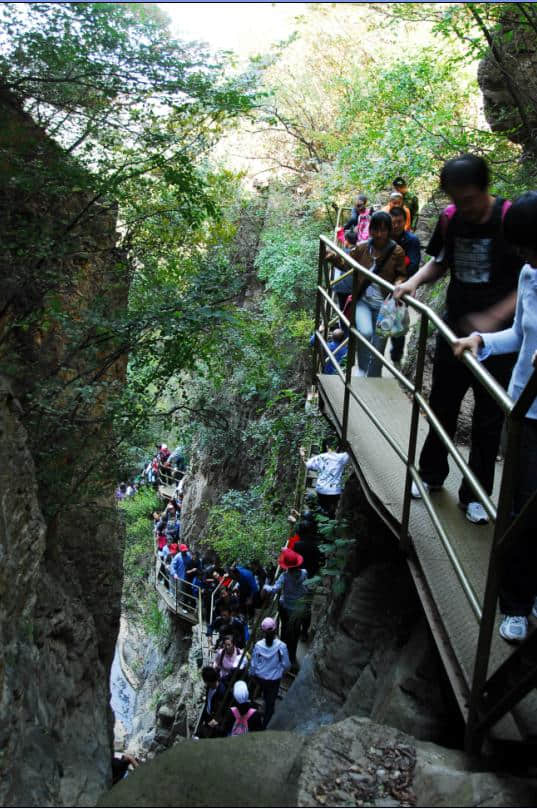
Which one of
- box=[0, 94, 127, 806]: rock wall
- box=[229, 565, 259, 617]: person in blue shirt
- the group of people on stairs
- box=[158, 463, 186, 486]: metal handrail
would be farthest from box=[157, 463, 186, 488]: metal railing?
the group of people on stairs

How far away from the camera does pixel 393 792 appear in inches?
96.4

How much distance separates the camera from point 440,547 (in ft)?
11.5

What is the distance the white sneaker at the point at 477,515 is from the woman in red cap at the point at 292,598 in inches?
168

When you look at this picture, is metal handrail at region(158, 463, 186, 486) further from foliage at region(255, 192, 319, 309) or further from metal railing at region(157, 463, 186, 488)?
foliage at region(255, 192, 319, 309)

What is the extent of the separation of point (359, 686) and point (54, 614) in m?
4.29

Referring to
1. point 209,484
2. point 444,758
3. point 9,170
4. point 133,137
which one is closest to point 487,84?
point 133,137

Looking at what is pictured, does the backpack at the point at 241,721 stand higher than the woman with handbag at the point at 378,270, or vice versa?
the woman with handbag at the point at 378,270

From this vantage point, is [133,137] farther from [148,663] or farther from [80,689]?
[148,663]

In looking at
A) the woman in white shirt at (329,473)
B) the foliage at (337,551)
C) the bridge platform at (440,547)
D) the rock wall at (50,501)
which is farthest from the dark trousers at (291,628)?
the bridge platform at (440,547)

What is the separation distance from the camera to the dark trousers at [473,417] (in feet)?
11.0

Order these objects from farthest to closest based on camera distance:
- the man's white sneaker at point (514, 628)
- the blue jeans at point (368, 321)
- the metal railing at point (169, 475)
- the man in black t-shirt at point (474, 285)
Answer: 1. the metal railing at point (169, 475)
2. the blue jeans at point (368, 321)
3. the man in black t-shirt at point (474, 285)
4. the man's white sneaker at point (514, 628)

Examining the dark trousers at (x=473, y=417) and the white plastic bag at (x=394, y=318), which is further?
the white plastic bag at (x=394, y=318)

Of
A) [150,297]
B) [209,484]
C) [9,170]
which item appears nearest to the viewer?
[9,170]

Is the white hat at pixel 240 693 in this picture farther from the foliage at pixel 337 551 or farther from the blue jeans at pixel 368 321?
the blue jeans at pixel 368 321
